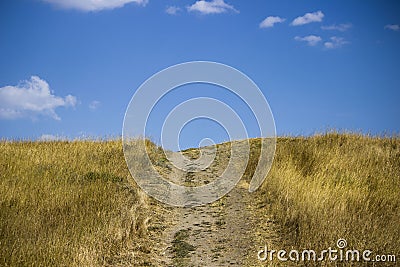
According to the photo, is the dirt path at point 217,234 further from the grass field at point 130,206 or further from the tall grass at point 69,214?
the tall grass at point 69,214

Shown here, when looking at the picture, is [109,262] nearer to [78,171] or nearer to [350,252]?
[350,252]

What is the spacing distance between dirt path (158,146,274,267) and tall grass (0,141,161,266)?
79cm

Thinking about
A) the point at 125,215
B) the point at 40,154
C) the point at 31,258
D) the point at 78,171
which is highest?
the point at 40,154

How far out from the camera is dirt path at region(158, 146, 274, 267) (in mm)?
9414

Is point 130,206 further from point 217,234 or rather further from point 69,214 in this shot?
point 217,234

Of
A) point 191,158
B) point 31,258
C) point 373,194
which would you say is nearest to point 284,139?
point 191,158

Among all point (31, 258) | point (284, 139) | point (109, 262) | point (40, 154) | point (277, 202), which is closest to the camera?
point (31, 258)

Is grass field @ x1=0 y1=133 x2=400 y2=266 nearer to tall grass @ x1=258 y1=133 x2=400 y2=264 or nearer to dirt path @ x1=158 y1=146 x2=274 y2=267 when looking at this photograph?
tall grass @ x1=258 y1=133 x2=400 y2=264

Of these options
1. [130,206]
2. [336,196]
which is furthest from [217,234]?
[336,196]

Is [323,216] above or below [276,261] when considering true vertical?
above

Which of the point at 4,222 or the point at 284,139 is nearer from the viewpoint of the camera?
the point at 4,222

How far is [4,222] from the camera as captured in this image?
9.31m

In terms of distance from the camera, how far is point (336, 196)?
39.4 ft

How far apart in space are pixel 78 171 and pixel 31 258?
6863 mm
